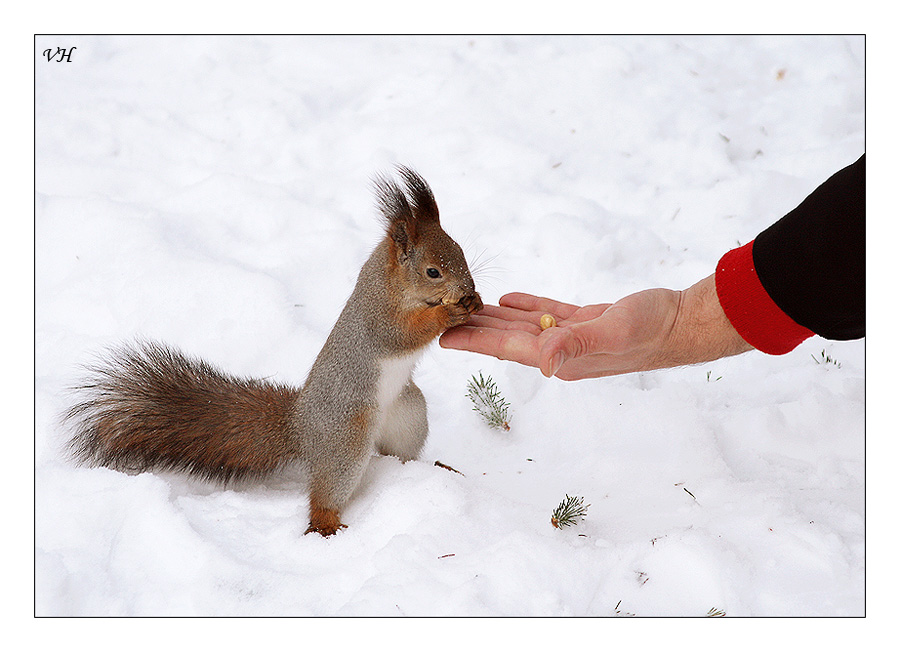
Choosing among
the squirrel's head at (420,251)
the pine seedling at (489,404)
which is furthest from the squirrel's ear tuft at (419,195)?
the pine seedling at (489,404)

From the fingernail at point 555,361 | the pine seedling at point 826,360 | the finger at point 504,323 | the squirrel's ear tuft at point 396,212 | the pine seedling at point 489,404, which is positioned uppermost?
the squirrel's ear tuft at point 396,212

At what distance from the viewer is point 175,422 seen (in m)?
1.80

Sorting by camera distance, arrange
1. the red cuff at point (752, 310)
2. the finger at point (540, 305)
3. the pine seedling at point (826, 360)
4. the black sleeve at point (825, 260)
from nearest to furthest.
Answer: the black sleeve at point (825, 260) < the red cuff at point (752, 310) < the finger at point (540, 305) < the pine seedling at point (826, 360)

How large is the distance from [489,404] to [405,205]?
0.61m

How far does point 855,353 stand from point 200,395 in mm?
1800

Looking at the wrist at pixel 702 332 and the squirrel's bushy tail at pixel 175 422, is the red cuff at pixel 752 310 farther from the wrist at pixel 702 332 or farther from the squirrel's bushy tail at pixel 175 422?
the squirrel's bushy tail at pixel 175 422

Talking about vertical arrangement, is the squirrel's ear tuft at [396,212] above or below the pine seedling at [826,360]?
above

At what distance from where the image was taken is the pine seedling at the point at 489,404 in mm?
2057

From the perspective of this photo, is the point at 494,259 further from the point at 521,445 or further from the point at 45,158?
the point at 45,158

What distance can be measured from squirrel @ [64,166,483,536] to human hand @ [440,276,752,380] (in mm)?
79

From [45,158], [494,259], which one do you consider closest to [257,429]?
[494,259]

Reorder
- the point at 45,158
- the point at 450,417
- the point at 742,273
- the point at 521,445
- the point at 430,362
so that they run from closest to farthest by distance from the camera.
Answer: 1. the point at 742,273
2. the point at 521,445
3. the point at 450,417
4. the point at 430,362
5. the point at 45,158

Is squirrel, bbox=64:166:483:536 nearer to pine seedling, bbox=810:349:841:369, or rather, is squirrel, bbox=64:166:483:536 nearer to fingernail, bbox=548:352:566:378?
fingernail, bbox=548:352:566:378

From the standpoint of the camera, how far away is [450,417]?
2164 mm
